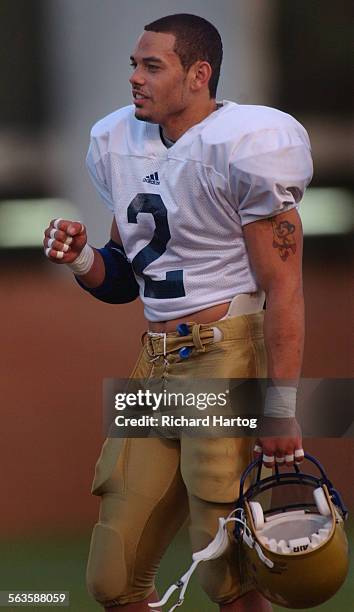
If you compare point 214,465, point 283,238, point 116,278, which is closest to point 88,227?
point 116,278

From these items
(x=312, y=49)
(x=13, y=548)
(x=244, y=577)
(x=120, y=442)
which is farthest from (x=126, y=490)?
(x=312, y=49)

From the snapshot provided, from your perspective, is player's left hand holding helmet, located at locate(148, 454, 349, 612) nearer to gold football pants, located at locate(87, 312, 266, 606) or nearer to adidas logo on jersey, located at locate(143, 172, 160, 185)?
gold football pants, located at locate(87, 312, 266, 606)

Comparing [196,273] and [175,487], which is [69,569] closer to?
[175,487]

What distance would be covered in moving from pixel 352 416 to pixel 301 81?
100cm

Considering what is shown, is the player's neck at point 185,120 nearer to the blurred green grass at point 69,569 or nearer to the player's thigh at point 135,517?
the player's thigh at point 135,517

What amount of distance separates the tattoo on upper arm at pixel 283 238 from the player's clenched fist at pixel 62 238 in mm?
472

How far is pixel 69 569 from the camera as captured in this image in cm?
454

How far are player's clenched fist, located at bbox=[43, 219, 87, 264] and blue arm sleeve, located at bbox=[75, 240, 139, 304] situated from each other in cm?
20

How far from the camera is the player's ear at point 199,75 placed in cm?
351

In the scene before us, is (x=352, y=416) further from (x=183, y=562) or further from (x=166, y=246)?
(x=166, y=246)

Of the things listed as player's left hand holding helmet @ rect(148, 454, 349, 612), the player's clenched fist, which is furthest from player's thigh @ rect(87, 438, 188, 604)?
the player's clenched fist

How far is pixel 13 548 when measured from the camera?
464cm

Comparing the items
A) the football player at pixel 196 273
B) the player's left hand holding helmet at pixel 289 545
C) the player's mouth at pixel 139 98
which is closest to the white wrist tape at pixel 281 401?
the football player at pixel 196 273

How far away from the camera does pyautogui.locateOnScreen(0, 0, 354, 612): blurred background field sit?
4.19 m
